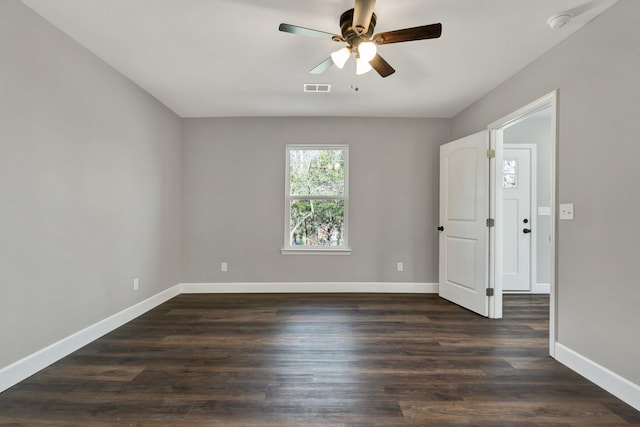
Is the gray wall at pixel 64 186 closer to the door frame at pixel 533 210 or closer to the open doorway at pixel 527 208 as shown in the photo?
the open doorway at pixel 527 208

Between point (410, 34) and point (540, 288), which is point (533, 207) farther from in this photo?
point (410, 34)

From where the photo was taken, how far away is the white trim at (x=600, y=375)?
167 cm

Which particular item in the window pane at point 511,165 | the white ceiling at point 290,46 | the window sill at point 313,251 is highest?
the white ceiling at point 290,46

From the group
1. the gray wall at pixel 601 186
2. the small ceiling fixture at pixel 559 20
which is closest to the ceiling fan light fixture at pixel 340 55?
the small ceiling fixture at pixel 559 20

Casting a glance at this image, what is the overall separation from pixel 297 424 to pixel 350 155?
3.24m

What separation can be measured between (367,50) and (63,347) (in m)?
3.08

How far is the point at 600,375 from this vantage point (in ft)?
6.10

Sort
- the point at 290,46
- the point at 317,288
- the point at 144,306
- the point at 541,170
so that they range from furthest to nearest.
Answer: the point at 541,170, the point at 317,288, the point at 144,306, the point at 290,46

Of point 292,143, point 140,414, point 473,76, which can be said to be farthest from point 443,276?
point 140,414

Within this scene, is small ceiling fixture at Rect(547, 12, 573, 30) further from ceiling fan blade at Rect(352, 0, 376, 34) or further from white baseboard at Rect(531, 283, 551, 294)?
white baseboard at Rect(531, 283, 551, 294)

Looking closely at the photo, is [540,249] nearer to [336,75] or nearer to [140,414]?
[336,75]

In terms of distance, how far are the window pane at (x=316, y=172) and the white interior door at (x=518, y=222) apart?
2.40 meters

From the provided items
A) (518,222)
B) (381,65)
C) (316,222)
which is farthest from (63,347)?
(518,222)

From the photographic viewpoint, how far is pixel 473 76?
2820 millimetres
